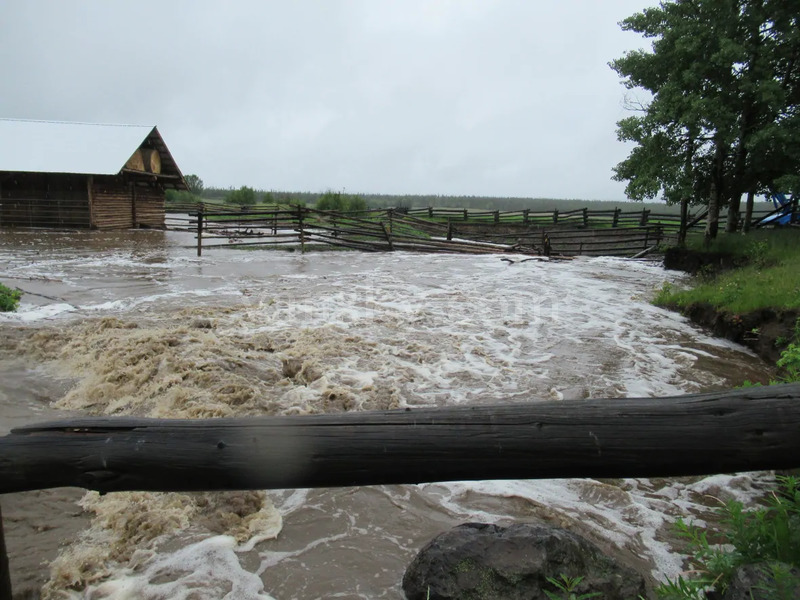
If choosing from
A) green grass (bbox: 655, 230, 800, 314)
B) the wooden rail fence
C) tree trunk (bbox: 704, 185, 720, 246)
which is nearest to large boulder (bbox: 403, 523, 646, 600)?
the wooden rail fence

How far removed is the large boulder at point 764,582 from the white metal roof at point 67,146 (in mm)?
26578

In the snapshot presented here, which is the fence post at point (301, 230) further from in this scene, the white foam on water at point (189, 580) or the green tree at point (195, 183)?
the green tree at point (195, 183)

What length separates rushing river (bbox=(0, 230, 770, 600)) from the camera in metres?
3.22

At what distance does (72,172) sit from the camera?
23.0 meters

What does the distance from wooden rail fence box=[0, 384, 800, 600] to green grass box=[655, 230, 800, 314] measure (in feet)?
23.2

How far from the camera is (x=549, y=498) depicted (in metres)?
3.97

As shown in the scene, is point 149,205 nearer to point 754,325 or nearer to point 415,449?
point 754,325

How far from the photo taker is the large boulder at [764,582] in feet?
5.92

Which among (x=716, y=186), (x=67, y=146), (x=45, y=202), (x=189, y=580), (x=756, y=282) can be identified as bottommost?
(x=189, y=580)

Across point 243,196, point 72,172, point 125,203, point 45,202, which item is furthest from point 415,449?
point 243,196

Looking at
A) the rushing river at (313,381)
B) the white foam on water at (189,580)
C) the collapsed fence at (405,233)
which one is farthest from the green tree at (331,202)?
the white foam on water at (189,580)

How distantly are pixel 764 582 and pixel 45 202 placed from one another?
1157 inches

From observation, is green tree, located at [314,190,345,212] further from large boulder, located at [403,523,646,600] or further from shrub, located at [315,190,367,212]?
large boulder, located at [403,523,646,600]

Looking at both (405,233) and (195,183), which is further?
(195,183)
